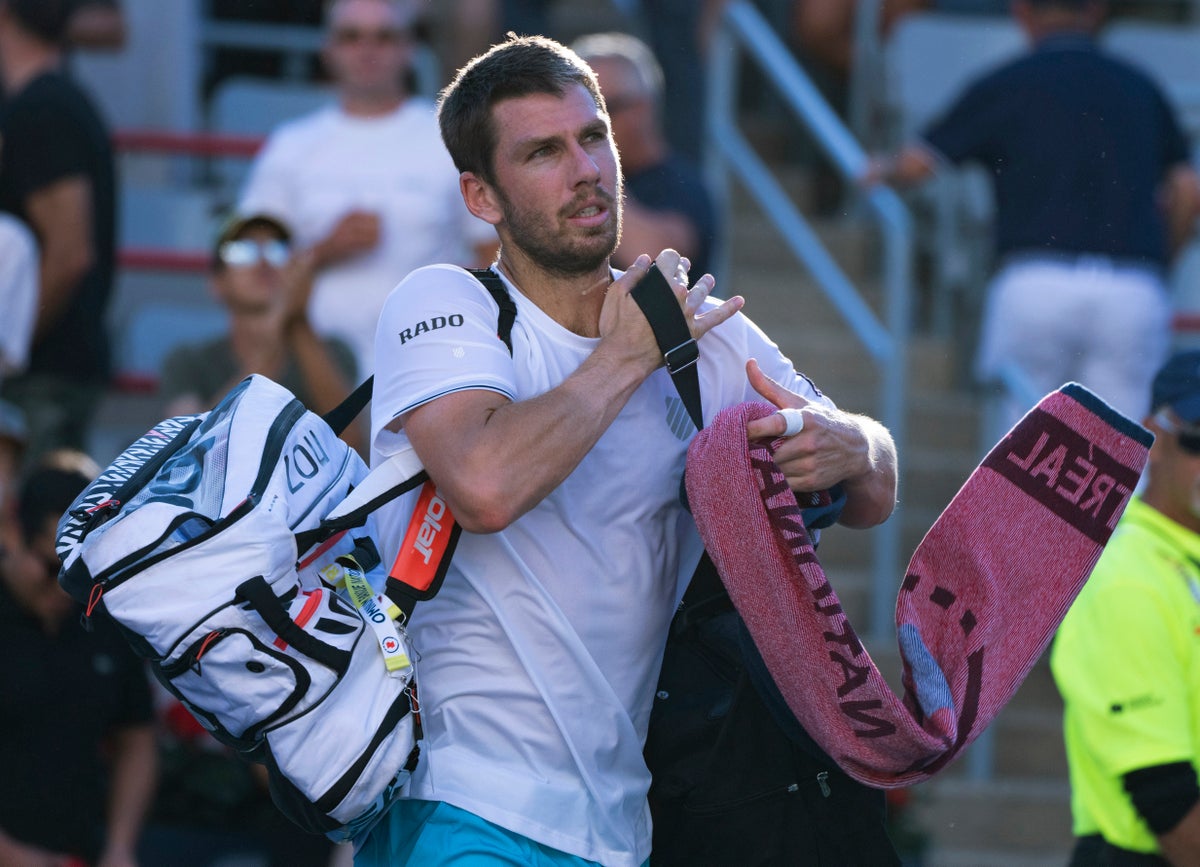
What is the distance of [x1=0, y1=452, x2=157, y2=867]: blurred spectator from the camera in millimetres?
5512

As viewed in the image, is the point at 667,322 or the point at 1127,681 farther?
the point at 1127,681

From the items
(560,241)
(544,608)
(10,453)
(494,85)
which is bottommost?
(10,453)

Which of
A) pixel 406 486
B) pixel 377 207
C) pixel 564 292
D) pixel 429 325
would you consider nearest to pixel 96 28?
pixel 377 207

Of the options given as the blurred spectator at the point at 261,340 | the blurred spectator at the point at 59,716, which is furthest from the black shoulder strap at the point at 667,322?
the blurred spectator at the point at 59,716

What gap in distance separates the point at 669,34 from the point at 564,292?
4.54 metres

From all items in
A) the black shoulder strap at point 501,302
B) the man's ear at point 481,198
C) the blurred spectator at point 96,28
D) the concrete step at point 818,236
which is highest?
the man's ear at point 481,198

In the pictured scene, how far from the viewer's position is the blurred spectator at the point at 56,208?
6.52m

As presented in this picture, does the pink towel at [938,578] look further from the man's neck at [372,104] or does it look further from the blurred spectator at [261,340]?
the man's neck at [372,104]

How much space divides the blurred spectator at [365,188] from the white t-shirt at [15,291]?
787 millimetres

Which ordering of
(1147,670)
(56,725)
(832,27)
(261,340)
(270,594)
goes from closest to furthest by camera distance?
(270,594), (1147,670), (56,725), (261,340), (832,27)

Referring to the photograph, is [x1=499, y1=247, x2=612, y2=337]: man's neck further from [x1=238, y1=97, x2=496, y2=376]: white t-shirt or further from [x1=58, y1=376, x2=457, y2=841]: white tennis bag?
[x1=238, y1=97, x2=496, y2=376]: white t-shirt

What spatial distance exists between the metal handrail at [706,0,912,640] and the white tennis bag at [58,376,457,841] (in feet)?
12.7

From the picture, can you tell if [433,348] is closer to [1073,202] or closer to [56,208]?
[56,208]

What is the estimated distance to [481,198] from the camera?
11.6 feet
